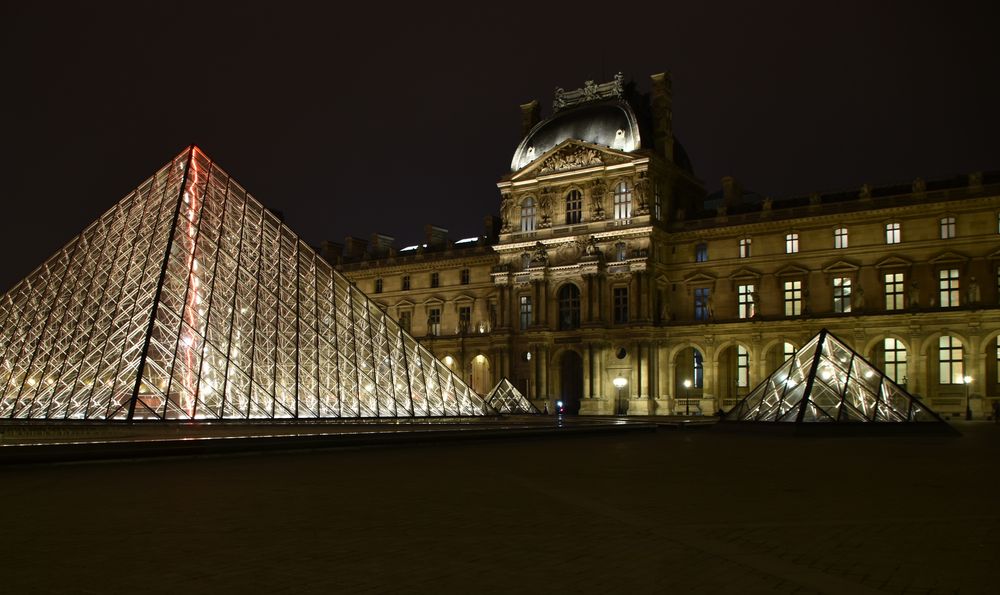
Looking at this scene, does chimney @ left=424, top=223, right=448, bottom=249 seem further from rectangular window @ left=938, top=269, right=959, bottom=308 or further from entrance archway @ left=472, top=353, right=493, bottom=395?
rectangular window @ left=938, top=269, right=959, bottom=308

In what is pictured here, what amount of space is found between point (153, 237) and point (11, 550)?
22245 mm

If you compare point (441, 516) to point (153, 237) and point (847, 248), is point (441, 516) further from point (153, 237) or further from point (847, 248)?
point (847, 248)

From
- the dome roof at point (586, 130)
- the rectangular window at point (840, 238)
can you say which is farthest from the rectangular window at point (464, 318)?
the rectangular window at point (840, 238)

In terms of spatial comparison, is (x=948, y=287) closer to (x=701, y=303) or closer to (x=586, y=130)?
(x=701, y=303)

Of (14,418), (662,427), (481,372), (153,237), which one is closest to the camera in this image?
(14,418)

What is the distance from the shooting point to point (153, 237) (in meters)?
27.8

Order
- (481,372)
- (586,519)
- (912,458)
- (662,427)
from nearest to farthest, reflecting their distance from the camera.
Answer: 1. (586,519)
2. (912,458)
3. (662,427)
4. (481,372)

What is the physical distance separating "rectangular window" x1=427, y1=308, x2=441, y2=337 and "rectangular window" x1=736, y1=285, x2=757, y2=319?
1880cm

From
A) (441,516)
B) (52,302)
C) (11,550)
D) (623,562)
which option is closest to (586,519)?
(441,516)

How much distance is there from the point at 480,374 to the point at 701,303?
573 inches

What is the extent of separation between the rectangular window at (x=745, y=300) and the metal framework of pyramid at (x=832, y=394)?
17.9 meters

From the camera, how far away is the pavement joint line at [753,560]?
19.2ft

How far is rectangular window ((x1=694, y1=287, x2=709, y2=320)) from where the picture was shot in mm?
48031

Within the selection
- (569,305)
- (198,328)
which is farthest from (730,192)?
(198,328)
